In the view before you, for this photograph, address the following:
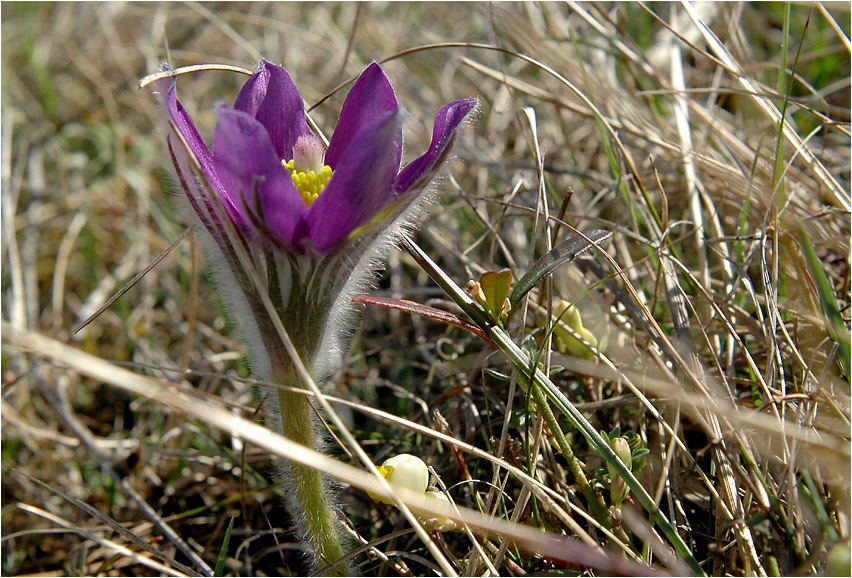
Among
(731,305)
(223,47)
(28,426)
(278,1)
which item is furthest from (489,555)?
(278,1)

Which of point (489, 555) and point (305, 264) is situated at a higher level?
point (305, 264)

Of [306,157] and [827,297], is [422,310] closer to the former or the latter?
[306,157]

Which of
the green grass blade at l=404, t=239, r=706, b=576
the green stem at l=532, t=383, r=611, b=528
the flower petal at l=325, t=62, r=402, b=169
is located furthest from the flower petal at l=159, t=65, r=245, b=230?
the green stem at l=532, t=383, r=611, b=528

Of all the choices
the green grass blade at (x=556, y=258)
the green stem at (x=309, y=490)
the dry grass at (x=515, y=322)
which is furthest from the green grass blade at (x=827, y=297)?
the green stem at (x=309, y=490)

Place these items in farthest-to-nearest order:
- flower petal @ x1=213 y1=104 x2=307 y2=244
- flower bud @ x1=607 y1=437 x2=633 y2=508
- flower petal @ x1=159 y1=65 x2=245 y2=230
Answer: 1. flower bud @ x1=607 y1=437 x2=633 y2=508
2. flower petal @ x1=159 y1=65 x2=245 y2=230
3. flower petal @ x1=213 y1=104 x2=307 y2=244

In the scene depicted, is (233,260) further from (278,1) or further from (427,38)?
(278,1)

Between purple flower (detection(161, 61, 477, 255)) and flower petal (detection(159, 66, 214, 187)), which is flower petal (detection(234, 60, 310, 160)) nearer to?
purple flower (detection(161, 61, 477, 255))

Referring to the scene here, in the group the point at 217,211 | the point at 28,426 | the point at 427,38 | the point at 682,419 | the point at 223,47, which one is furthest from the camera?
the point at 223,47
